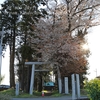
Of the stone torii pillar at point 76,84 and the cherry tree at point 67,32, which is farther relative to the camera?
the cherry tree at point 67,32

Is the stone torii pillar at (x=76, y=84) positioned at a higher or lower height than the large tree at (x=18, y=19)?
lower

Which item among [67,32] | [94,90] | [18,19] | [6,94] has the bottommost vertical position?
[6,94]

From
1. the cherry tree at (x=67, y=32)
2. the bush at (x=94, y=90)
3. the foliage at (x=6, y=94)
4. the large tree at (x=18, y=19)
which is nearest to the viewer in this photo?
the bush at (x=94, y=90)

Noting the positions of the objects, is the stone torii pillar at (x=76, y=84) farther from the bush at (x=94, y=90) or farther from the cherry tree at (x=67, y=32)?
the bush at (x=94, y=90)

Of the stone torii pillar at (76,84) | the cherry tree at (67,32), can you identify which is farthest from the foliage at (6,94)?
the stone torii pillar at (76,84)

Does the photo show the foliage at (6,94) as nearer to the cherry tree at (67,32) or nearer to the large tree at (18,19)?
the cherry tree at (67,32)

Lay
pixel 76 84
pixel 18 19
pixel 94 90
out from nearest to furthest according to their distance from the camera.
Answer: pixel 94 90
pixel 76 84
pixel 18 19

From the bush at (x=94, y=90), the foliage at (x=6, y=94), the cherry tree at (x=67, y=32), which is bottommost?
the foliage at (x=6, y=94)

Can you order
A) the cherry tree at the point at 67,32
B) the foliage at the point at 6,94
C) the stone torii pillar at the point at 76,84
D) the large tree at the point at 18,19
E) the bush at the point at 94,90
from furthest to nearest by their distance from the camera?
1. the large tree at the point at 18,19
2. the cherry tree at the point at 67,32
3. the stone torii pillar at the point at 76,84
4. the foliage at the point at 6,94
5. the bush at the point at 94,90

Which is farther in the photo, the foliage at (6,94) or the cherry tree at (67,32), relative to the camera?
the cherry tree at (67,32)

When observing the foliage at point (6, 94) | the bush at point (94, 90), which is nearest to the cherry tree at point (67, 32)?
the foliage at point (6, 94)

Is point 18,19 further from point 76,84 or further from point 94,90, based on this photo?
point 94,90

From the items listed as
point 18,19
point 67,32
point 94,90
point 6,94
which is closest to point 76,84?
point 6,94

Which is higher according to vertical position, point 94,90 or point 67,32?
point 67,32
